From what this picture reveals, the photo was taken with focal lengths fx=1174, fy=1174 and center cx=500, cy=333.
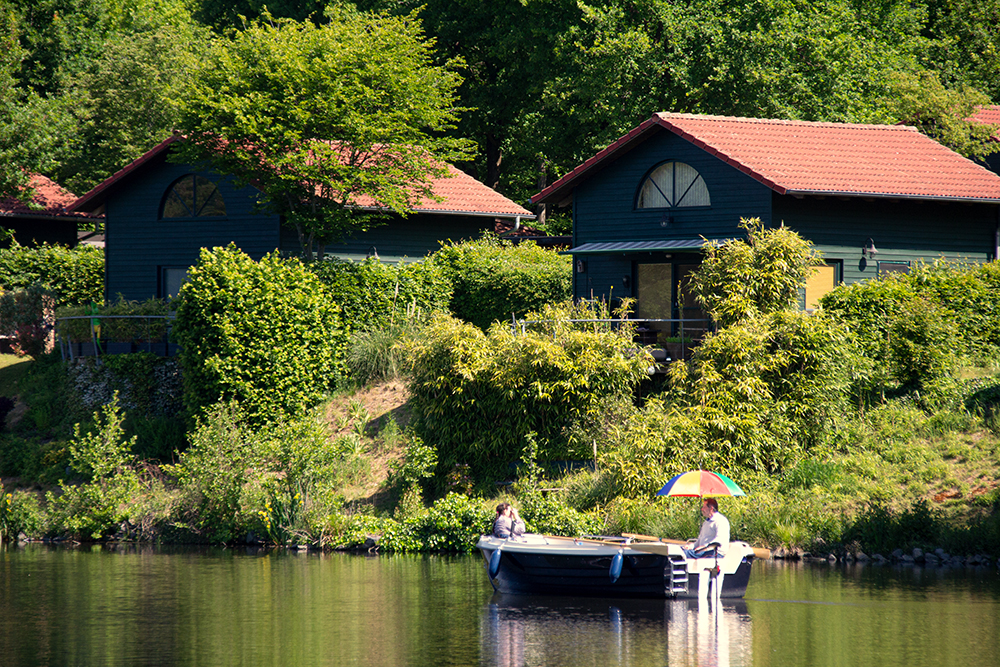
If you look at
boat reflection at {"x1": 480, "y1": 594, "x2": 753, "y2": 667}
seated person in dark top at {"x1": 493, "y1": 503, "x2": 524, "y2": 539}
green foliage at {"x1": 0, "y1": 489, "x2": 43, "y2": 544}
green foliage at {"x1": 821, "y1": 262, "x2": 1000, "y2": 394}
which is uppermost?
green foliage at {"x1": 821, "y1": 262, "x2": 1000, "y2": 394}

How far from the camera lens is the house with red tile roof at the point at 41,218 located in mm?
44781

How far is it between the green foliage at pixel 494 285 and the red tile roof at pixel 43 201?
17.7 metres

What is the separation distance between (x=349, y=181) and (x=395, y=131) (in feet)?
6.18

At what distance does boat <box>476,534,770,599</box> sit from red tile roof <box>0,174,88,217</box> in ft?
97.7

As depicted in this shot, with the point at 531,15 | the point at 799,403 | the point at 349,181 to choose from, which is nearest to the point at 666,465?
the point at 799,403

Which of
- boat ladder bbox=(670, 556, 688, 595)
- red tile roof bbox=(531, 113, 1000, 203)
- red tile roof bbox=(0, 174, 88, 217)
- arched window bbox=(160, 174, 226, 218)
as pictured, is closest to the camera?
boat ladder bbox=(670, 556, 688, 595)

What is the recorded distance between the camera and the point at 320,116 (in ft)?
101

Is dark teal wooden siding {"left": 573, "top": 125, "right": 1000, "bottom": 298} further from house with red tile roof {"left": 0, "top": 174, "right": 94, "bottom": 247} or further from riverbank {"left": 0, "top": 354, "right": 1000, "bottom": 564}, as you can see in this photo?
house with red tile roof {"left": 0, "top": 174, "right": 94, "bottom": 247}

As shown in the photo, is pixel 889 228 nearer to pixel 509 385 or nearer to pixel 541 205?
pixel 509 385

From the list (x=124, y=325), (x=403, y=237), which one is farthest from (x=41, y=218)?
(x=403, y=237)

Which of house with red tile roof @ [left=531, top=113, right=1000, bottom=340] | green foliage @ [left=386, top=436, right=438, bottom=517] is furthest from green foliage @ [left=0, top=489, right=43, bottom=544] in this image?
house with red tile roof @ [left=531, top=113, right=1000, bottom=340]

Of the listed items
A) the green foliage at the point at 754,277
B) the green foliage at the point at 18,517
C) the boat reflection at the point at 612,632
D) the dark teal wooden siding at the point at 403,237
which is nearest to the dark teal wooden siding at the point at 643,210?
the green foliage at the point at 754,277

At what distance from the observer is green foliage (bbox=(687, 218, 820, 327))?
994 inches

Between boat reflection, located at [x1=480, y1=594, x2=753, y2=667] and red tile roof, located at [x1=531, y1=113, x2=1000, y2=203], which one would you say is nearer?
boat reflection, located at [x1=480, y1=594, x2=753, y2=667]
